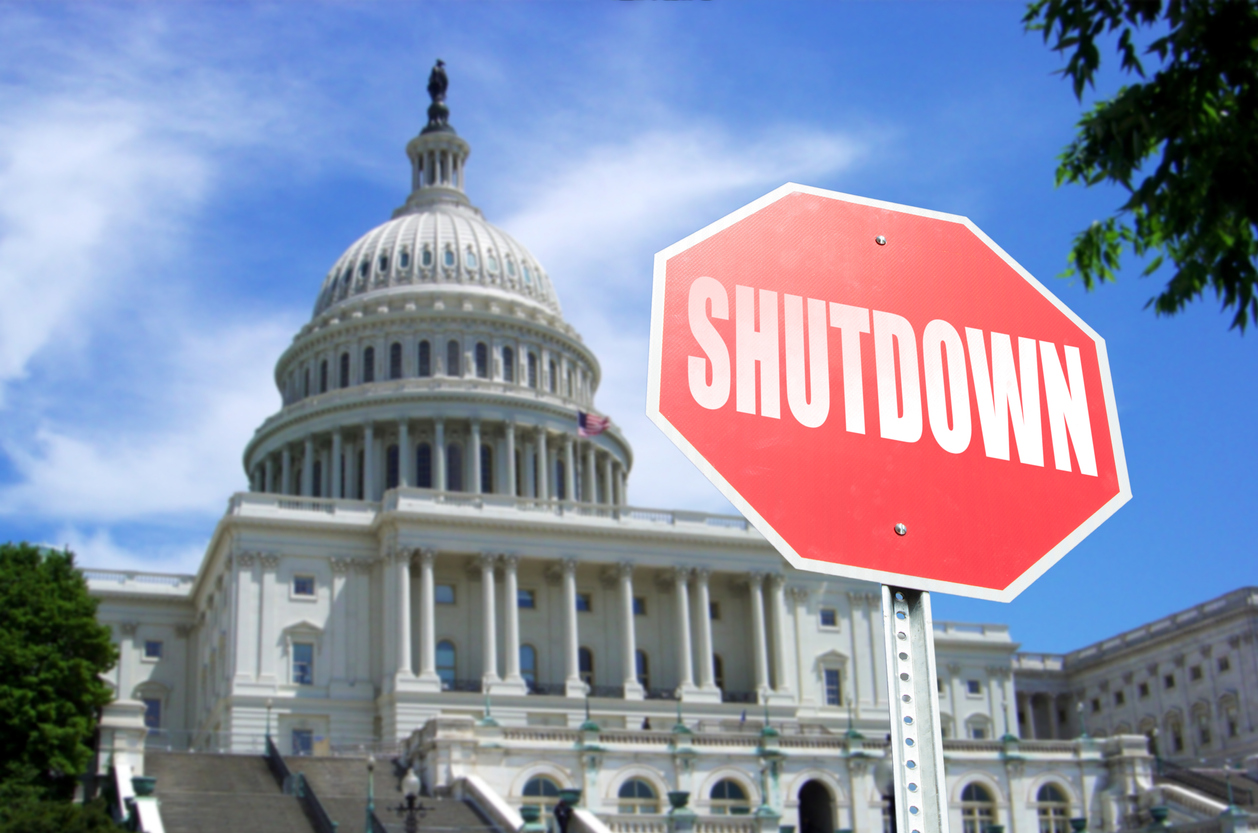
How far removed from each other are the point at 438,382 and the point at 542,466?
9372 millimetres

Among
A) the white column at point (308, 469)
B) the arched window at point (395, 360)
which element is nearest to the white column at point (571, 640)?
the white column at point (308, 469)

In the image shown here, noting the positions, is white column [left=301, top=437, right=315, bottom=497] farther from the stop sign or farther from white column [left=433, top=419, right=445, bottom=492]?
the stop sign

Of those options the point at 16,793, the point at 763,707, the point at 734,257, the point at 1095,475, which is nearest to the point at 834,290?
the point at 734,257

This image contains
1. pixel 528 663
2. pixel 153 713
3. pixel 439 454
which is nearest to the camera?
pixel 528 663

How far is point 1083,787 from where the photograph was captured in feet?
219

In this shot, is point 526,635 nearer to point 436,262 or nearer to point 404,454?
point 404,454

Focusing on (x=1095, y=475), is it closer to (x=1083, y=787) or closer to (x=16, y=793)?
(x=16, y=793)

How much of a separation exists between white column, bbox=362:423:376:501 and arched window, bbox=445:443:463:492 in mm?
4986

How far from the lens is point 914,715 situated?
4.37m

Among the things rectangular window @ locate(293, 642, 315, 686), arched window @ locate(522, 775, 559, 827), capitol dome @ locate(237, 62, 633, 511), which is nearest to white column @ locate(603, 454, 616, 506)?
capitol dome @ locate(237, 62, 633, 511)

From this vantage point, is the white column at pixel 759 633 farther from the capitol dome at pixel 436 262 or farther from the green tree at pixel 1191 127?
the green tree at pixel 1191 127

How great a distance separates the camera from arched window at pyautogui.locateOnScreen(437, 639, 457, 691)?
84.1m

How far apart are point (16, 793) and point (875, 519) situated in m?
55.3

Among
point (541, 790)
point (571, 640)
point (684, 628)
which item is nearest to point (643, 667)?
point (684, 628)
